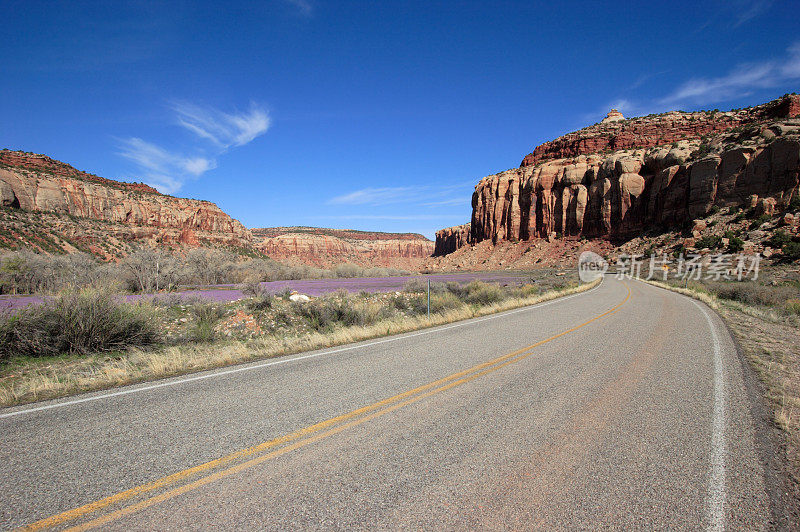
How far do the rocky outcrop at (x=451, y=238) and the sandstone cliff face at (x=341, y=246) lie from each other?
1168 cm

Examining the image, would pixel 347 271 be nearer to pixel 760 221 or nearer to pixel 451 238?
pixel 760 221

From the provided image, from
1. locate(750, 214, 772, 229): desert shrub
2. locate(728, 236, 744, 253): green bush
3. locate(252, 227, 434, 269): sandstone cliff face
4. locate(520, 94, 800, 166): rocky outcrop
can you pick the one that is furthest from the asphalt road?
locate(520, 94, 800, 166): rocky outcrop

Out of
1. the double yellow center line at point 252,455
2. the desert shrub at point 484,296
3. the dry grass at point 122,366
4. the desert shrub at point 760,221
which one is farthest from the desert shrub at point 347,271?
the desert shrub at point 760,221

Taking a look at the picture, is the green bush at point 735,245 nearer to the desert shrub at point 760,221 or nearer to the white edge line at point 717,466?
the desert shrub at point 760,221

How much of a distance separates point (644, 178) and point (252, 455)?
7383 centimetres

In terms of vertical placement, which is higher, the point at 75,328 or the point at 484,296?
the point at 75,328

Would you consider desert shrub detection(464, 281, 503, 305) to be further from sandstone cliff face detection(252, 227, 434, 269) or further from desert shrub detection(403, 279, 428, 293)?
sandstone cliff face detection(252, 227, 434, 269)

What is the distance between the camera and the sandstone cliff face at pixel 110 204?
50125mm

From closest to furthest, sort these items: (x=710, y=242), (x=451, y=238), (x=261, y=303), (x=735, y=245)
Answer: (x=261, y=303), (x=735, y=245), (x=710, y=242), (x=451, y=238)

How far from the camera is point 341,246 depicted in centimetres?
11550

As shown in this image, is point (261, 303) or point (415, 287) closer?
point (261, 303)

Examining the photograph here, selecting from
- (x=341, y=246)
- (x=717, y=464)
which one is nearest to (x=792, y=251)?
(x=717, y=464)

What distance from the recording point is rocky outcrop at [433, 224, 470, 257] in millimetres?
125188

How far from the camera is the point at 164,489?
8.68 ft
